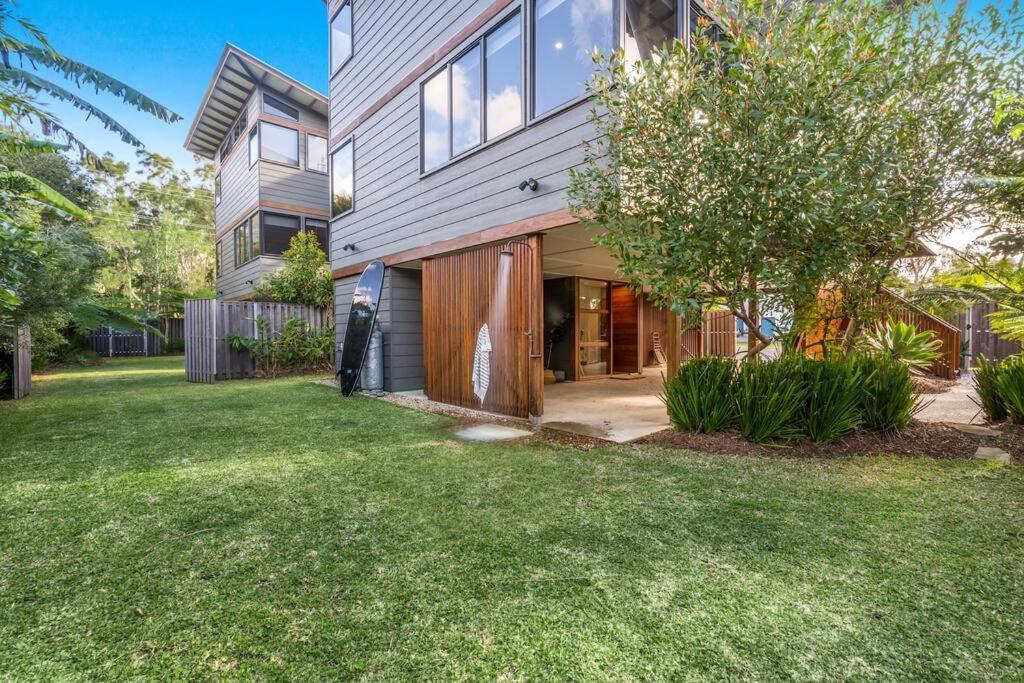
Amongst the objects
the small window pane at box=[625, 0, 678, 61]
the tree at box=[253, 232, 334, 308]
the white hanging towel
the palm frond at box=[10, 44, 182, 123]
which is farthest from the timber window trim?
the tree at box=[253, 232, 334, 308]

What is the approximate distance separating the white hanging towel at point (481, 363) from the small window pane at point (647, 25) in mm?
3277

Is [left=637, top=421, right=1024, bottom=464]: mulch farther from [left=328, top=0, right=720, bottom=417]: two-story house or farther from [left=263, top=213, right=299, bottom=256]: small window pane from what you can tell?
[left=263, top=213, right=299, bottom=256]: small window pane

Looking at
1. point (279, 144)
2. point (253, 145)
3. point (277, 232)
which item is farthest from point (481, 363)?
point (253, 145)

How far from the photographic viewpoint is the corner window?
8.81 meters

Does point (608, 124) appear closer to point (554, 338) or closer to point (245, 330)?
point (554, 338)

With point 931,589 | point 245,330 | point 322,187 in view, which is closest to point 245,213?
point 322,187

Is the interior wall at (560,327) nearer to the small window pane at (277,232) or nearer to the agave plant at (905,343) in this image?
the agave plant at (905,343)

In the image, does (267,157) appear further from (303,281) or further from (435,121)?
(435,121)

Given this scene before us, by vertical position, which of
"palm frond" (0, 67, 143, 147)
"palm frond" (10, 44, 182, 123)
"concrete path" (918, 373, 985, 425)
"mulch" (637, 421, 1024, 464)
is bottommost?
"mulch" (637, 421, 1024, 464)

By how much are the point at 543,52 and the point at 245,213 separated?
12043 mm

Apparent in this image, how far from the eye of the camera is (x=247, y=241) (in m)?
13.9

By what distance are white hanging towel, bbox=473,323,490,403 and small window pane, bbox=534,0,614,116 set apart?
259 centimetres

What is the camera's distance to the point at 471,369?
6020mm

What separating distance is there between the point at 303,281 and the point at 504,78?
7.54 m
